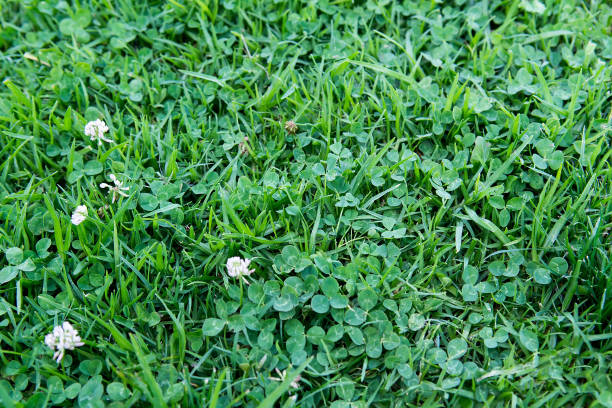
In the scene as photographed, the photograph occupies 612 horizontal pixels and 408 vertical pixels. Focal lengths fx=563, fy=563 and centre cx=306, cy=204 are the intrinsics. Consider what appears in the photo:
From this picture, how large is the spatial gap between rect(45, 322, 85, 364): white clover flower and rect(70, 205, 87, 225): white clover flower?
1.34ft

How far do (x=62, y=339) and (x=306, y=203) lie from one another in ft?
3.42

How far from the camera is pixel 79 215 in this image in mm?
2188

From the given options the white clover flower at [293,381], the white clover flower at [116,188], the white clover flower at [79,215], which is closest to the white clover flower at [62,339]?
the white clover flower at [79,215]

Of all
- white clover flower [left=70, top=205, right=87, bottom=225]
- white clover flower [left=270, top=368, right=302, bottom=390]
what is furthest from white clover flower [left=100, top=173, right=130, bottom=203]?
white clover flower [left=270, top=368, right=302, bottom=390]

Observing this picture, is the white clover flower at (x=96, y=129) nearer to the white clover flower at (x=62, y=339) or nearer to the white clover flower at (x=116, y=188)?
the white clover flower at (x=116, y=188)

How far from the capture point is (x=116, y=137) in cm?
251

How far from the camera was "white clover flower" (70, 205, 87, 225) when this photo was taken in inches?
85.5

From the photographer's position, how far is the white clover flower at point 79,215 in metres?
2.17

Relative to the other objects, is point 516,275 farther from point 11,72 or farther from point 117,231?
point 11,72

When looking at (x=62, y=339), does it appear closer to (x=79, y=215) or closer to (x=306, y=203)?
(x=79, y=215)

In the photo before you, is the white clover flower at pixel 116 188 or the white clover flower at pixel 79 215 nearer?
the white clover flower at pixel 79 215

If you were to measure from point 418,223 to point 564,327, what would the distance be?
26.1 inches

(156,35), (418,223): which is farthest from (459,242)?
(156,35)

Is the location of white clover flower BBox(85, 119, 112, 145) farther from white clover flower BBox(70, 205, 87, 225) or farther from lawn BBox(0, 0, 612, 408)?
white clover flower BBox(70, 205, 87, 225)
